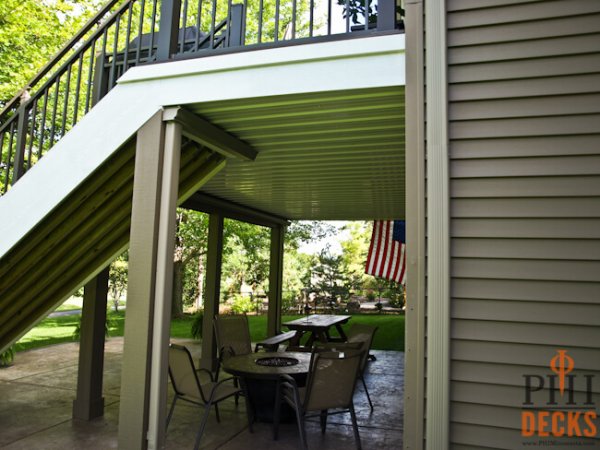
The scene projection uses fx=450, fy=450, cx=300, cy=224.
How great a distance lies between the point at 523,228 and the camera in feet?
7.48

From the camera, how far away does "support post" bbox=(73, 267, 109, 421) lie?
15.5ft

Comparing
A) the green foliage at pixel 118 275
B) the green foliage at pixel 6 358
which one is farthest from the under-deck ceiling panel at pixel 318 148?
the green foliage at pixel 118 275

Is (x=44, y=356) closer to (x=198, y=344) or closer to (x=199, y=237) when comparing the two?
(x=198, y=344)

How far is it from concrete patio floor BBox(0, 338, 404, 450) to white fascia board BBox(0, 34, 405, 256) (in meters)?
2.04

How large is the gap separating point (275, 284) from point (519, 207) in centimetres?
750

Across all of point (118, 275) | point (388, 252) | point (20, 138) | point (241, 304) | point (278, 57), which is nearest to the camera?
point (278, 57)

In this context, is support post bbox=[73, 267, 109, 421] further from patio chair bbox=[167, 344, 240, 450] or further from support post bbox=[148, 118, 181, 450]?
support post bbox=[148, 118, 181, 450]

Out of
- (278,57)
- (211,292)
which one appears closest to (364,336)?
(211,292)

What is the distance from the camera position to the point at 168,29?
3342mm

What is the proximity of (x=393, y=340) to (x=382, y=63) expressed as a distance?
31.3 feet

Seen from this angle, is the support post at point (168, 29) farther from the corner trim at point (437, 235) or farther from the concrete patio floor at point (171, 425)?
the concrete patio floor at point (171, 425)

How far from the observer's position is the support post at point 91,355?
4.73 metres

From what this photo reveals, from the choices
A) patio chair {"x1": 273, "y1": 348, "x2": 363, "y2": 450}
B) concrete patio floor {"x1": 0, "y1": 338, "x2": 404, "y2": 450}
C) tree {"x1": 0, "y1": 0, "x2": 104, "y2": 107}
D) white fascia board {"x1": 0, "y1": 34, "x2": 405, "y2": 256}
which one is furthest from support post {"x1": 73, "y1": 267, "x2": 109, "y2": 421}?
tree {"x1": 0, "y1": 0, "x2": 104, "y2": 107}

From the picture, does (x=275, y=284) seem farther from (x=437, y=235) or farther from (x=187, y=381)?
(x=437, y=235)
